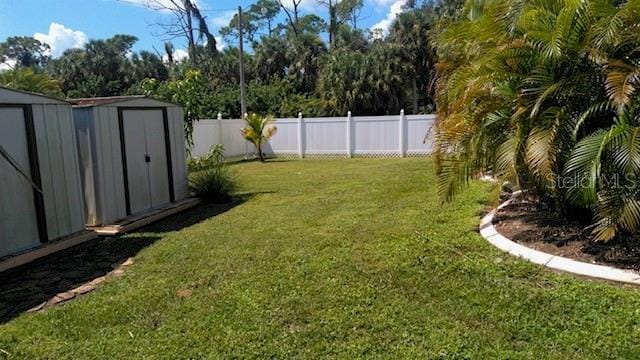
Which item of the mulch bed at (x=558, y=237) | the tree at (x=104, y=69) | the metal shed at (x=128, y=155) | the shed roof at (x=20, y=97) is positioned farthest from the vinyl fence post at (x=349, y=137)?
the tree at (x=104, y=69)

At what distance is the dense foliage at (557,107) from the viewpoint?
13.0ft

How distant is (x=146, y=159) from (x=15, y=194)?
2.44m

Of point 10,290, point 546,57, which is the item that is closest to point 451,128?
point 546,57

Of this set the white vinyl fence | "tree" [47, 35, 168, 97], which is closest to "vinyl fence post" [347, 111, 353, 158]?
the white vinyl fence

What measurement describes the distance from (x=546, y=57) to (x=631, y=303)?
2.26 metres

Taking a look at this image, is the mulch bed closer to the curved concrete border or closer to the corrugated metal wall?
the curved concrete border

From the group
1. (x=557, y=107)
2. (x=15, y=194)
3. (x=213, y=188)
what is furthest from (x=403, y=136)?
(x=15, y=194)

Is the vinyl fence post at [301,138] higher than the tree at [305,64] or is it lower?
lower

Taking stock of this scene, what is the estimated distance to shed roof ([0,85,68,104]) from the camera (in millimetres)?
5129

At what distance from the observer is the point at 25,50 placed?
2219 inches

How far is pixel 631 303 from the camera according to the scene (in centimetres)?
347

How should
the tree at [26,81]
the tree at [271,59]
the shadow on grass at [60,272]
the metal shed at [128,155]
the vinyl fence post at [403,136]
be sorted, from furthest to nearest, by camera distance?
the tree at [271,59] < the vinyl fence post at [403,136] < the tree at [26,81] < the metal shed at [128,155] < the shadow on grass at [60,272]

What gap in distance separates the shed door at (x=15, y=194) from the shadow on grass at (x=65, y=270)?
33cm

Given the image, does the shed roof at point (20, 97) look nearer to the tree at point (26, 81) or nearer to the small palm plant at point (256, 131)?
the tree at point (26, 81)
